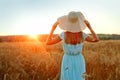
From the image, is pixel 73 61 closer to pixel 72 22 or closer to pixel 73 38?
pixel 73 38

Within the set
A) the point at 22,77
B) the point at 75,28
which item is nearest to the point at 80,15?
the point at 75,28

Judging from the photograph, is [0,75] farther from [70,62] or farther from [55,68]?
[70,62]

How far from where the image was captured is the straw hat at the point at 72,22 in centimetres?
438

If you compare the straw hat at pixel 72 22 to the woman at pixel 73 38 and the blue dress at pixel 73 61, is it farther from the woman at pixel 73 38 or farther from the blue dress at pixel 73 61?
the blue dress at pixel 73 61

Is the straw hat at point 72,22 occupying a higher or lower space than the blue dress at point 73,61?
higher

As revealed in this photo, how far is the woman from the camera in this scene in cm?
442

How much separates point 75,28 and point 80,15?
0.17m

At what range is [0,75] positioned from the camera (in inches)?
266

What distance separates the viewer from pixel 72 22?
14.6 ft

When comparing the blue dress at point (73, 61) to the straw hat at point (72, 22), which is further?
the blue dress at point (73, 61)

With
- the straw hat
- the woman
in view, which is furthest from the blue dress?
the straw hat

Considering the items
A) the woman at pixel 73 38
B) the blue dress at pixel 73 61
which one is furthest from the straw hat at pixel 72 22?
the blue dress at pixel 73 61

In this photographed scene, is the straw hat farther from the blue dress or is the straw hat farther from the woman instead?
the blue dress

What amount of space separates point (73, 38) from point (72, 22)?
0.66ft
